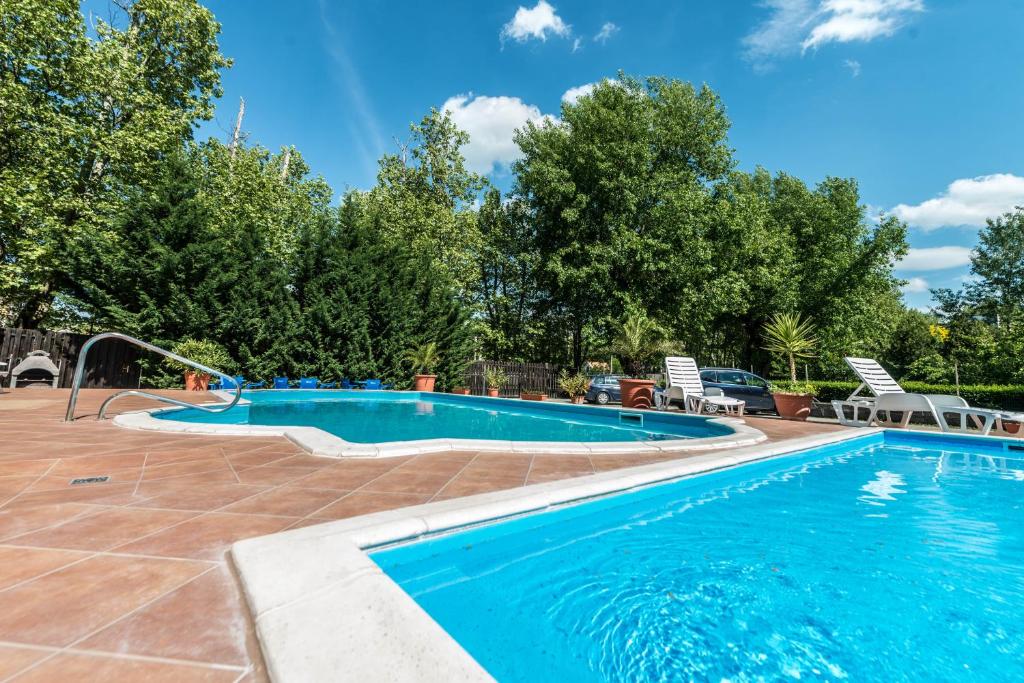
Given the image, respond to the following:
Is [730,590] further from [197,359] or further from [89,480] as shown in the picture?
[197,359]

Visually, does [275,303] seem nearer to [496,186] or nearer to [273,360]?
[273,360]

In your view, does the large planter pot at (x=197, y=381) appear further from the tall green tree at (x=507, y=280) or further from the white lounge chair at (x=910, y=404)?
the white lounge chair at (x=910, y=404)

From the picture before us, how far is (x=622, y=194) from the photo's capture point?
19.8 m

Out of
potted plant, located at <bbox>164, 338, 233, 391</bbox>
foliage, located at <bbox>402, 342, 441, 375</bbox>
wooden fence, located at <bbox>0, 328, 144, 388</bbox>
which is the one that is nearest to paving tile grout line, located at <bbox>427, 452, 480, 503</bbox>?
potted plant, located at <bbox>164, 338, 233, 391</bbox>

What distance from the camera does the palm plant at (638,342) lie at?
52.7ft

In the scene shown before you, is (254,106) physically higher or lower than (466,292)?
higher

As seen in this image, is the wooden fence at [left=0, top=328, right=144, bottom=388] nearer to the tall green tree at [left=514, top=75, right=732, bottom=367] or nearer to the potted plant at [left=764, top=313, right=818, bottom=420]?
the tall green tree at [left=514, top=75, right=732, bottom=367]

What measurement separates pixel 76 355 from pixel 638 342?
17357 millimetres

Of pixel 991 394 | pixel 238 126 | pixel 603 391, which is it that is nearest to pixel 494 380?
pixel 603 391

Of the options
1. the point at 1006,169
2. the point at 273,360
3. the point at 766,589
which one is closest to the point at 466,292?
the point at 273,360

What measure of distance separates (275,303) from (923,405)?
627 inches

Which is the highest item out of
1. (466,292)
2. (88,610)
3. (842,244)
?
(842,244)

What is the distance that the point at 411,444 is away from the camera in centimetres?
427

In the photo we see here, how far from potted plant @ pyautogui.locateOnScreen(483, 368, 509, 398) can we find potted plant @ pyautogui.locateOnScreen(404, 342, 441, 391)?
207 cm
